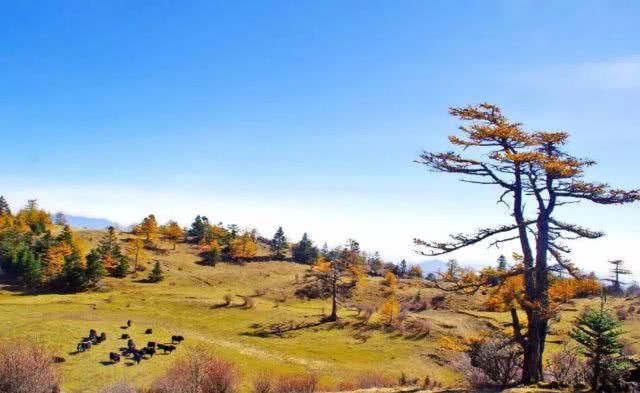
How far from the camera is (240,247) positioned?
507 ft

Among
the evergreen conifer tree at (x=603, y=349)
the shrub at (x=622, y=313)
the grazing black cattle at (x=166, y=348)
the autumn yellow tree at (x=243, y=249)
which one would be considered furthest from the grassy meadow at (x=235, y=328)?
the autumn yellow tree at (x=243, y=249)

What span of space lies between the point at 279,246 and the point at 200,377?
144 m

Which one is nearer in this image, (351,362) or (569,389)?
(569,389)

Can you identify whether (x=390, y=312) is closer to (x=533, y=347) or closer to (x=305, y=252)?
(x=533, y=347)

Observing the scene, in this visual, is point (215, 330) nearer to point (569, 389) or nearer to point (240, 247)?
point (569, 389)

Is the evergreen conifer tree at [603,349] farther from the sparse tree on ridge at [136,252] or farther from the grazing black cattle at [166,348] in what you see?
the sparse tree on ridge at [136,252]

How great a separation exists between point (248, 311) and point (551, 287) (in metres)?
78.9

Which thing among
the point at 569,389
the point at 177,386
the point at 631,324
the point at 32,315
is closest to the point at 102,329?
the point at 32,315

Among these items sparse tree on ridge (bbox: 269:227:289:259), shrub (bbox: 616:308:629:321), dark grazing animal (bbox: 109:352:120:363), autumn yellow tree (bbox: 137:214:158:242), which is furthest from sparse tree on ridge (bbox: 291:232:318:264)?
dark grazing animal (bbox: 109:352:120:363)

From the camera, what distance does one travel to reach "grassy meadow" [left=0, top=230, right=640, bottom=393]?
171 ft

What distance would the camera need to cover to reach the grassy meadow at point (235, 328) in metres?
52.2

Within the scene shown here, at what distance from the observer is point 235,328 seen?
8025 centimetres

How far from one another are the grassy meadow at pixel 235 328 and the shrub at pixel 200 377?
9.71 meters

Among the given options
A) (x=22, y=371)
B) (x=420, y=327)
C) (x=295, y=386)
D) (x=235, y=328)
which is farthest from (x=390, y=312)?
(x=22, y=371)
